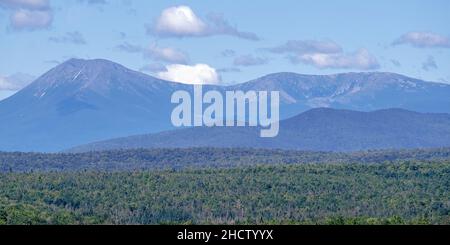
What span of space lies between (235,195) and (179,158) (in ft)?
316

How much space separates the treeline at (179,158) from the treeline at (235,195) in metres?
46.2

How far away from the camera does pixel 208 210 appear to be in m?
81.6

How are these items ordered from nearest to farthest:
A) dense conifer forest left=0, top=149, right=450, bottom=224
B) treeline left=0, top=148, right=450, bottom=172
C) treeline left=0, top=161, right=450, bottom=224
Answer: dense conifer forest left=0, top=149, right=450, bottom=224 < treeline left=0, top=161, right=450, bottom=224 < treeline left=0, top=148, right=450, bottom=172

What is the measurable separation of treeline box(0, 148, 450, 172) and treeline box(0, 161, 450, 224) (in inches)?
1819

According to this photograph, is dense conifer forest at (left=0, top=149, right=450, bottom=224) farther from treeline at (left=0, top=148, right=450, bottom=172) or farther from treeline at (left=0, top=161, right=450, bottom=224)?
treeline at (left=0, top=148, right=450, bottom=172)


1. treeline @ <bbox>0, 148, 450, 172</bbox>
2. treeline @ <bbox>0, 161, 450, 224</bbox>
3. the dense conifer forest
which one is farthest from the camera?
treeline @ <bbox>0, 148, 450, 172</bbox>

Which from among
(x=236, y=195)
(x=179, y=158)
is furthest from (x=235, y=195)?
(x=179, y=158)

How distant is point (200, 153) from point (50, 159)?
2844cm

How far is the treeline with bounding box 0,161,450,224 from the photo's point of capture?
→ 7006 cm

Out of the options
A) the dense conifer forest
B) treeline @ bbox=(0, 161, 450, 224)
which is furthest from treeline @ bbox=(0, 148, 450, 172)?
treeline @ bbox=(0, 161, 450, 224)

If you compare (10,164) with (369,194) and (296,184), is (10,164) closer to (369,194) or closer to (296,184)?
(296,184)

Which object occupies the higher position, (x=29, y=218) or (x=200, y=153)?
(x=200, y=153)
